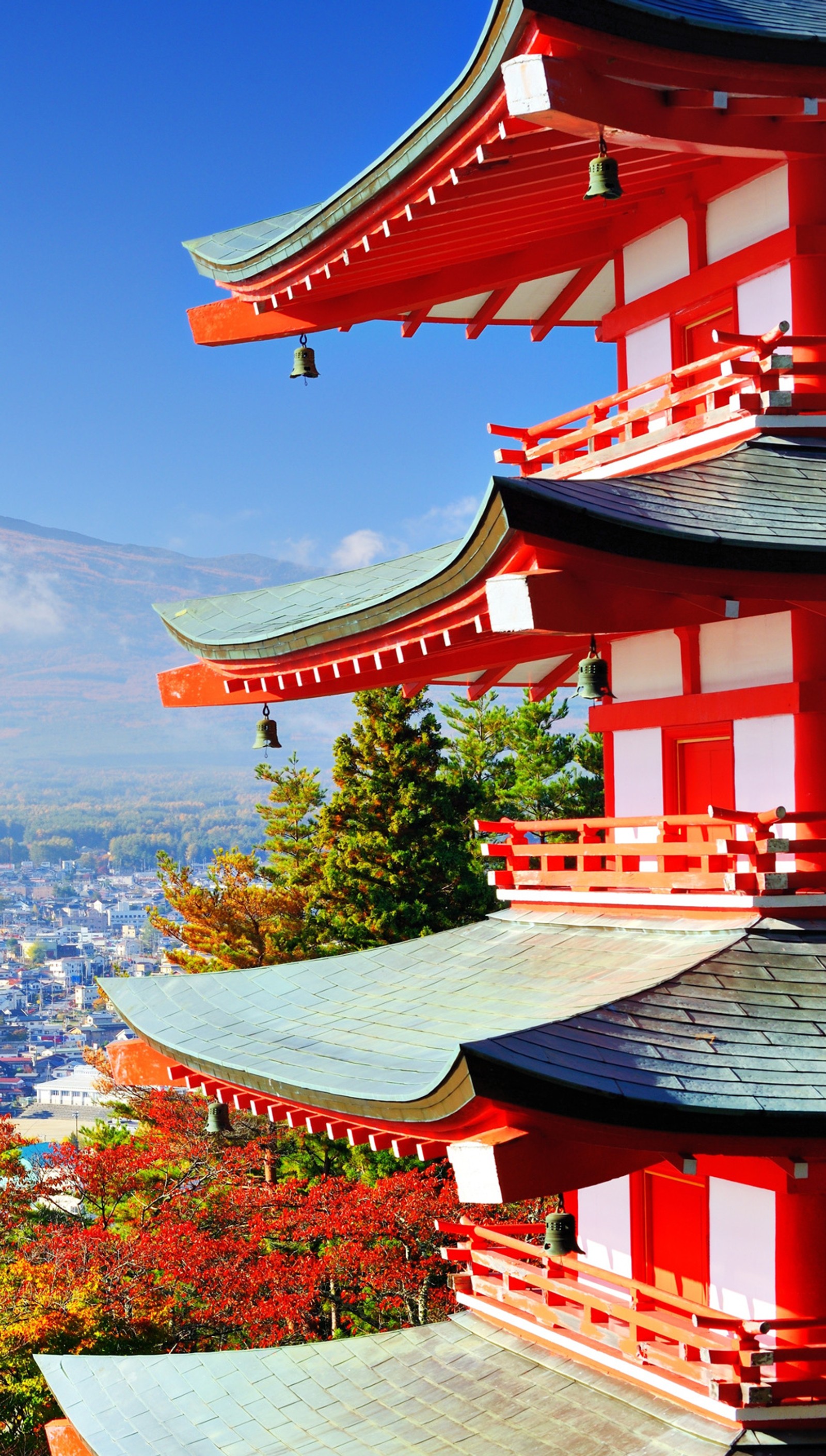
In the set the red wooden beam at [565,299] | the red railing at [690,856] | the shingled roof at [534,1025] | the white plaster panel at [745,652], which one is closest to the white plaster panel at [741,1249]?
the shingled roof at [534,1025]

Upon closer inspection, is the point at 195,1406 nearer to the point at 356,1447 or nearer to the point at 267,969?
the point at 356,1447

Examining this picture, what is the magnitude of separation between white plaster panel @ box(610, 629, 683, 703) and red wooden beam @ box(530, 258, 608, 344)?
9.94 ft

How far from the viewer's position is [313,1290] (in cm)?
2170

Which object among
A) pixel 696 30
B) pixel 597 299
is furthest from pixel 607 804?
pixel 696 30

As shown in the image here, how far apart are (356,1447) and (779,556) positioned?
18.6 ft

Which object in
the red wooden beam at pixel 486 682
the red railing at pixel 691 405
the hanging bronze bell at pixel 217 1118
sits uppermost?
the red railing at pixel 691 405

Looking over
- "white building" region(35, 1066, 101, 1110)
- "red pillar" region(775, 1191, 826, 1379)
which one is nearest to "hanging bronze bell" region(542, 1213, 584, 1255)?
"red pillar" region(775, 1191, 826, 1379)

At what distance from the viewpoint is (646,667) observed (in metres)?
9.73

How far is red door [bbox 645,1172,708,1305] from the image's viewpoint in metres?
8.61

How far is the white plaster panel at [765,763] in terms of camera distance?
8.23 m

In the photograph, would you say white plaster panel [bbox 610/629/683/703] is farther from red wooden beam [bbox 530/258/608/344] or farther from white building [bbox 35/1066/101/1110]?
white building [bbox 35/1066/101/1110]

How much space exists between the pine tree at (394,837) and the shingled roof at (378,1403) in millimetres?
18811

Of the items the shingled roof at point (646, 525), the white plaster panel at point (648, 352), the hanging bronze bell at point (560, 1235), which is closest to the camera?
the shingled roof at point (646, 525)

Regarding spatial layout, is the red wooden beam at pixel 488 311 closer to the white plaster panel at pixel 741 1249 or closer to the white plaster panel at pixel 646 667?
the white plaster panel at pixel 646 667
